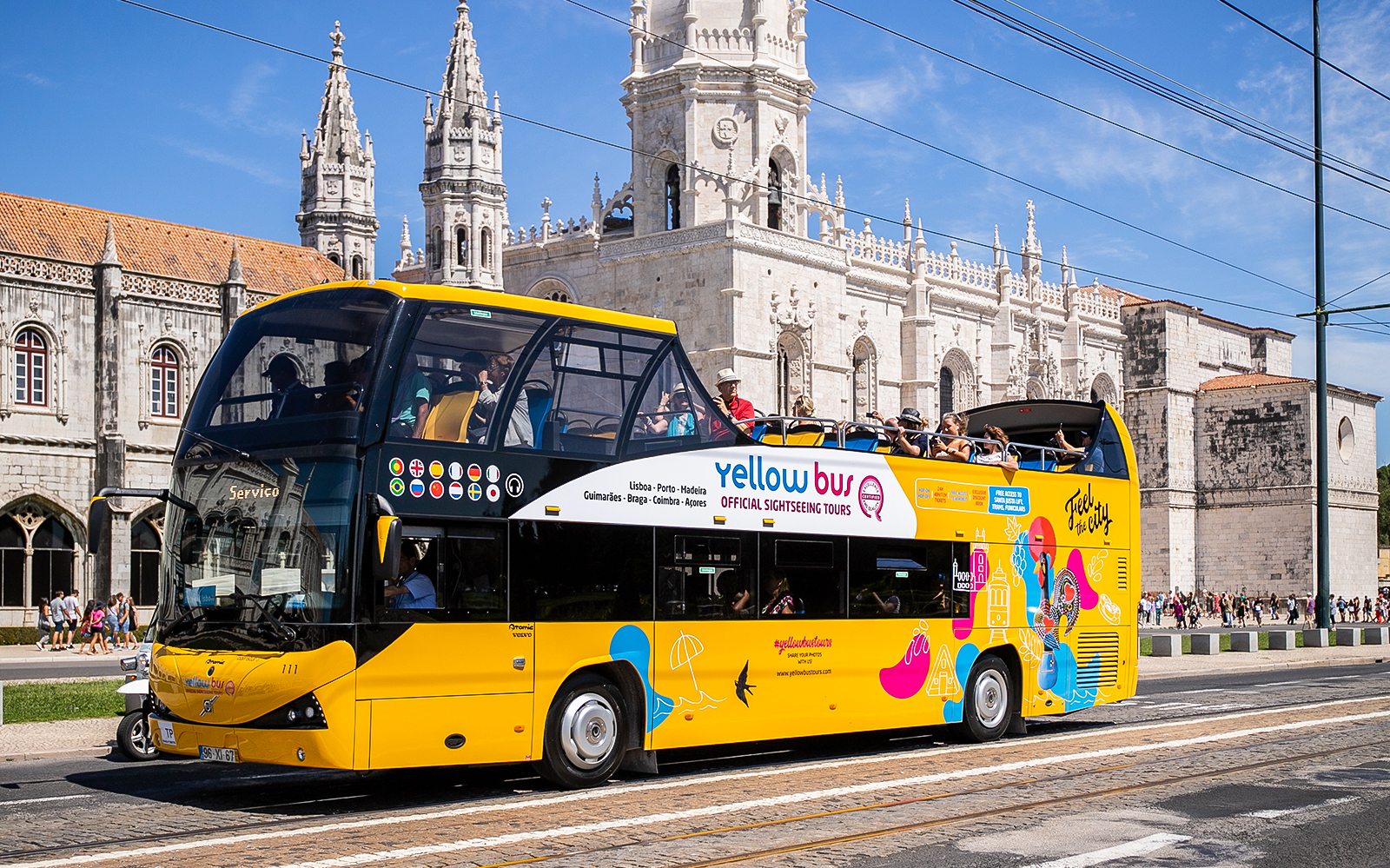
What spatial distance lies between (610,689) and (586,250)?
40.0 metres

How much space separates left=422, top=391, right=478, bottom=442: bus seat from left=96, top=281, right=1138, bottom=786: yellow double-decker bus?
0.07 ft

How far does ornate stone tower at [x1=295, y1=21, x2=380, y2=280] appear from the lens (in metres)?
59.8

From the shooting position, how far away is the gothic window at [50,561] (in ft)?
121

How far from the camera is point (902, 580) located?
13.4m

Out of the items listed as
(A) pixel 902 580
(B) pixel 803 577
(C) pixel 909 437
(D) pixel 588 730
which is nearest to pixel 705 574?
(B) pixel 803 577

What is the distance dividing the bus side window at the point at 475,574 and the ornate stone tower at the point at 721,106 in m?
35.1

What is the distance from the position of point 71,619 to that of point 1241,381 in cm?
5504

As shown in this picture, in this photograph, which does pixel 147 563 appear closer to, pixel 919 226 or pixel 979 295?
pixel 919 226

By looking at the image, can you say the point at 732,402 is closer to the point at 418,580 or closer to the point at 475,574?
the point at 475,574

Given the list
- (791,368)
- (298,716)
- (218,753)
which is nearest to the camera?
(298,716)

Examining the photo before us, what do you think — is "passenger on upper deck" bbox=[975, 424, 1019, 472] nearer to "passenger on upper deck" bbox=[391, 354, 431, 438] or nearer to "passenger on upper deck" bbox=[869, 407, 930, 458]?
"passenger on upper deck" bbox=[869, 407, 930, 458]

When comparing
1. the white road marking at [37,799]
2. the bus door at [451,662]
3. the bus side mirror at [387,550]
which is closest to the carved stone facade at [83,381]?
the white road marking at [37,799]

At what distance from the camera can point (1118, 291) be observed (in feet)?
234

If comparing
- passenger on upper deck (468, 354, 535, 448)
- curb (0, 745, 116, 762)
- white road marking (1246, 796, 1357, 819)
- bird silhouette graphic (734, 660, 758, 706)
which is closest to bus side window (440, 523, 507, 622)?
passenger on upper deck (468, 354, 535, 448)
